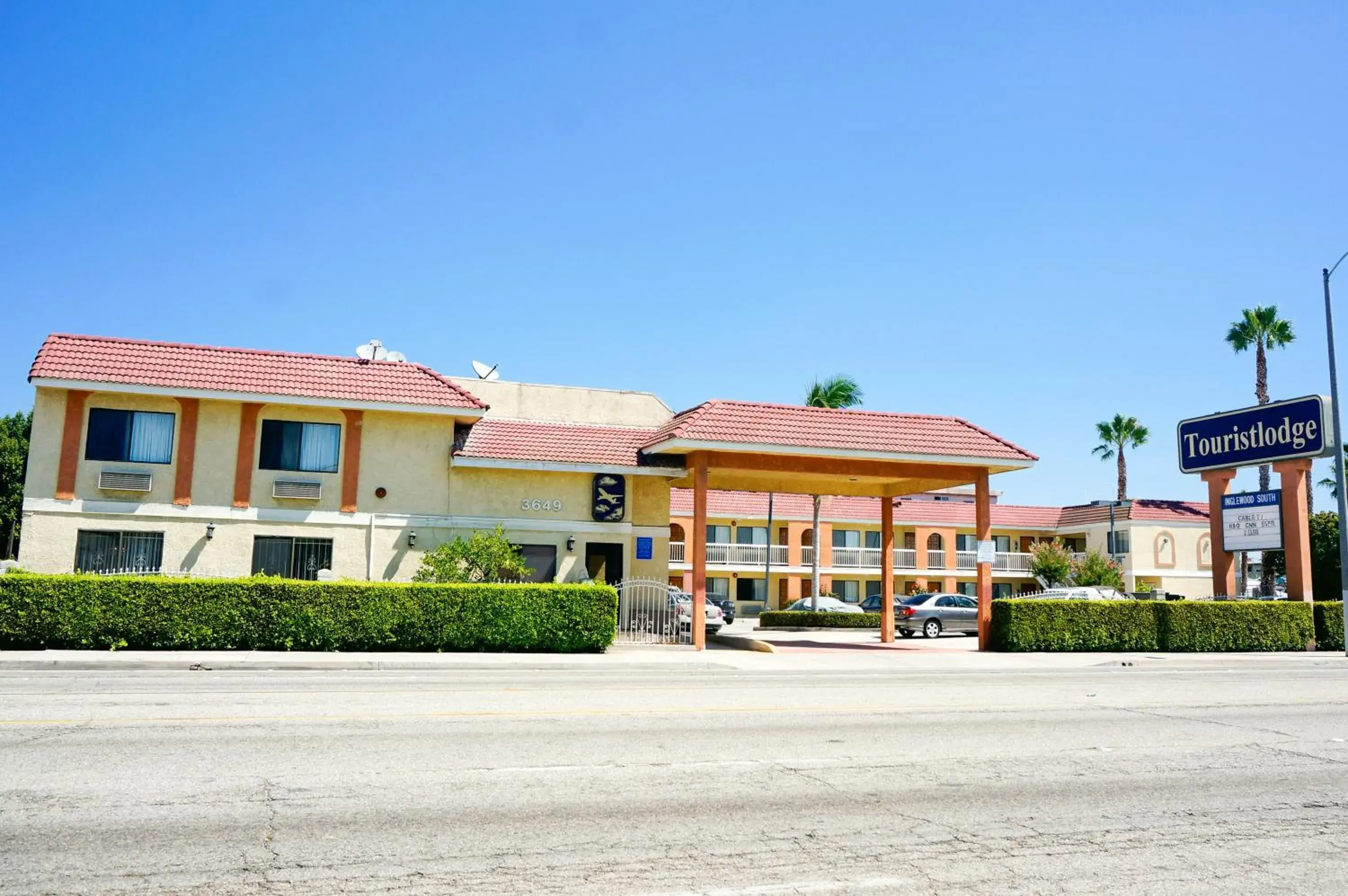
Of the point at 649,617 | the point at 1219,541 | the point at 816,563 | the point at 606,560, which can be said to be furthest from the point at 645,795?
the point at 816,563

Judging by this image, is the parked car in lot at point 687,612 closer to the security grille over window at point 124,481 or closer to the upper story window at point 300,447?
the upper story window at point 300,447

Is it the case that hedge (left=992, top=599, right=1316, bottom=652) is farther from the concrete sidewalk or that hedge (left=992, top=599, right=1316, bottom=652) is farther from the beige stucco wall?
the beige stucco wall

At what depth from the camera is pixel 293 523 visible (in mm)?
24500

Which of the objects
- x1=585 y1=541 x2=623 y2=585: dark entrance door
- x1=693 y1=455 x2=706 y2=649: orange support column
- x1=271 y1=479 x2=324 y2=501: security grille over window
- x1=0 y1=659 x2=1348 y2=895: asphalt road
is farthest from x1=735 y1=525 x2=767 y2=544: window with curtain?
x1=0 y1=659 x2=1348 y2=895: asphalt road

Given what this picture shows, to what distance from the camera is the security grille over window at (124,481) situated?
23.3 metres

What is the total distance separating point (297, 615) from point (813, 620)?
86.1ft

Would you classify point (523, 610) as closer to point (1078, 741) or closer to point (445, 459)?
point (445, 459)

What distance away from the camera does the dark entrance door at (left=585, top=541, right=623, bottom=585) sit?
26.7 meters

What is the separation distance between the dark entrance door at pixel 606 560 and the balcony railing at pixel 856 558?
88.3 feet

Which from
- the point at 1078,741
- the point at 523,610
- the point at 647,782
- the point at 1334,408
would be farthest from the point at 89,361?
the point at 1334,408

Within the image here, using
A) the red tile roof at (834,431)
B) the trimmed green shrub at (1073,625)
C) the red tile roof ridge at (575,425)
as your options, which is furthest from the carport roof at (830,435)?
the trimmed green shrub at (1073,625)

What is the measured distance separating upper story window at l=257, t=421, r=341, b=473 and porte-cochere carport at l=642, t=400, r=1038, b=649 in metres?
7.86

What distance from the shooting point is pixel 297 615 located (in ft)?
66.7

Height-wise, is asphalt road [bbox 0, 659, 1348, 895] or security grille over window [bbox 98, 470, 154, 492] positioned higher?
security grille over window [bbox 98, 470, 154, 492]
